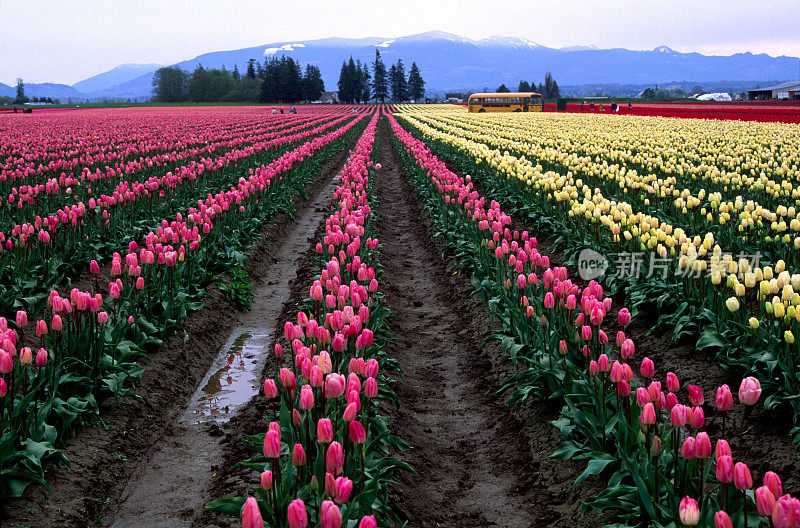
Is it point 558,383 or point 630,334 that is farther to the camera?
point 630,334

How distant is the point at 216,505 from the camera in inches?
159

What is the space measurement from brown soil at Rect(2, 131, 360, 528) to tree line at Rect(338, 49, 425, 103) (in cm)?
15312

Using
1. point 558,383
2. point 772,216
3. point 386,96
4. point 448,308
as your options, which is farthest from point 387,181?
point 386,96

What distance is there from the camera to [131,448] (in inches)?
213

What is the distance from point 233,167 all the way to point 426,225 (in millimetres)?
7984

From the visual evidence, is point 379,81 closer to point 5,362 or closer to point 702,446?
point 5,362

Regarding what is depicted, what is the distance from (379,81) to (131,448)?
166m

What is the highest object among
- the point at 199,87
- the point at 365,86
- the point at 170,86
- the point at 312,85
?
the point at 170,86

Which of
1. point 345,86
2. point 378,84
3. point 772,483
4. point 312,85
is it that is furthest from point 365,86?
point 772,483

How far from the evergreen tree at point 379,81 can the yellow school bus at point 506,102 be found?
88.2 m

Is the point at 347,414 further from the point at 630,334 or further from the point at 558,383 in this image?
the point at 630,334

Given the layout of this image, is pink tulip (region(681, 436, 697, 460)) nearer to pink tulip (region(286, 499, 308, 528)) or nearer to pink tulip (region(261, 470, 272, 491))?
pink tulip (region(286, 499, 308, 528))

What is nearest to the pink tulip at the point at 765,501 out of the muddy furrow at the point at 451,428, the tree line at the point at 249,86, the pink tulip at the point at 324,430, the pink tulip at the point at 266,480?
the pink tulip at the point at 324,430

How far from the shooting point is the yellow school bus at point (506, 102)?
77.9m
